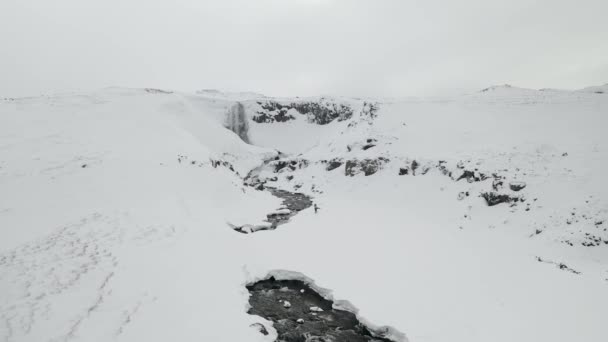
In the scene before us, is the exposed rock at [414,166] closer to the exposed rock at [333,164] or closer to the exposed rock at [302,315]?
the exposed rock at [333,164]

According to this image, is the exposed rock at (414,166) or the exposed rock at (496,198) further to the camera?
the exposed rock at (414,166)

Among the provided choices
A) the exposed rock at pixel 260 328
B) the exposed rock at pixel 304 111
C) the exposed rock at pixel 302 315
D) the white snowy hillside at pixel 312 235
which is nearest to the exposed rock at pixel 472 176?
the white snowy hillside at pixel 312 235

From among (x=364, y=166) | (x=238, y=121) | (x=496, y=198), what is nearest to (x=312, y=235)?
(x=496, y=198)

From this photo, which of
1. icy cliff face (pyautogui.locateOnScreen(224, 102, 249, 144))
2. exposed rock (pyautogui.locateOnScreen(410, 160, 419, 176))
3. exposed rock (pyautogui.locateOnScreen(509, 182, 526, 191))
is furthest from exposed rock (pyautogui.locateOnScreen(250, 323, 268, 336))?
icy cliff face (pyautogui.locateOnScreen(224, 102, 249, 144))

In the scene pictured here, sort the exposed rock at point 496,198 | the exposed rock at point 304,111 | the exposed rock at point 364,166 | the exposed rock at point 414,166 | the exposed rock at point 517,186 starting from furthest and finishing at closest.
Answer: the exposed rock at point 304,111
the exposed rock at point 364,166
the exposed rock at point 414,166
the exposed rock at point 517,186
the exposed rock at point 496,198

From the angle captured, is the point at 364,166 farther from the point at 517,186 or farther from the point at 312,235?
the point at 312,235

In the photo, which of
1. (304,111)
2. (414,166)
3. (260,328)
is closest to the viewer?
(260,328)

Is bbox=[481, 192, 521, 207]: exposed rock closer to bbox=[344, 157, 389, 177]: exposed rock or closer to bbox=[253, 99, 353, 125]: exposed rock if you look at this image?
bbox=[344, 157, 389, 177]: exposed rock
